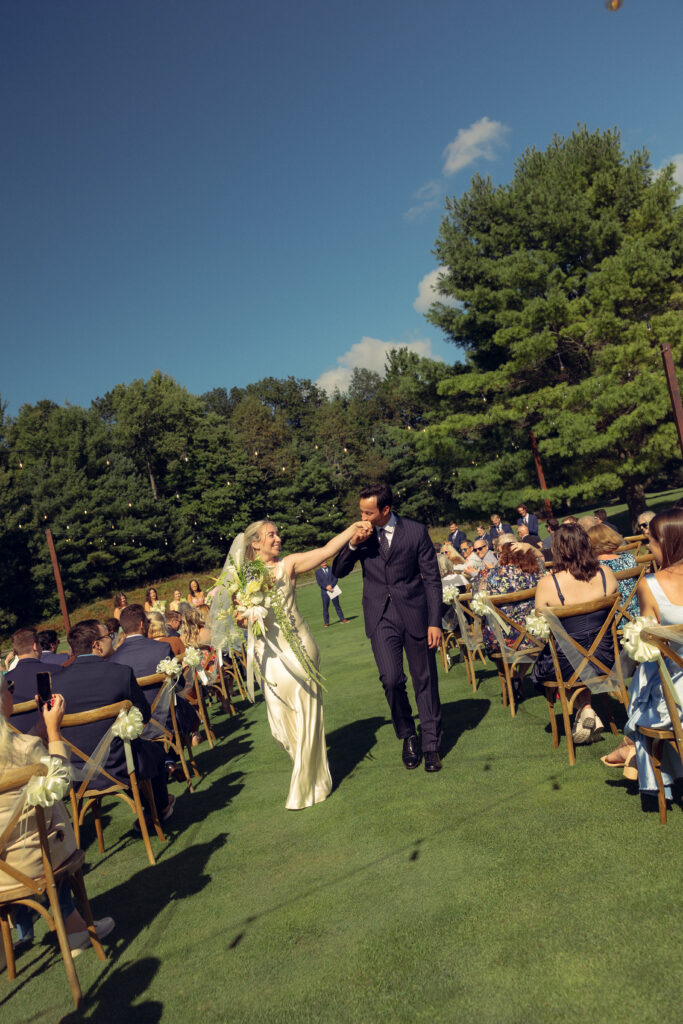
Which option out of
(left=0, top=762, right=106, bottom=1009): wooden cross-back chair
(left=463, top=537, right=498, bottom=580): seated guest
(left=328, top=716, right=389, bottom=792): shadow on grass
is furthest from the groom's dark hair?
(left=463, top=537, right=498, bottom=580): seated guest

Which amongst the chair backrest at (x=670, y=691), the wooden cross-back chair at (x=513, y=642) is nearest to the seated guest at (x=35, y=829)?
the chair backrest at (x=670, y=691)

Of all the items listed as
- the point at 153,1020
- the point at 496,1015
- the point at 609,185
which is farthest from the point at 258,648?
the point at 609,185

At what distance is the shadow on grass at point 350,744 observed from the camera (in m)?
5.91

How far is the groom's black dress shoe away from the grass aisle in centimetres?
11

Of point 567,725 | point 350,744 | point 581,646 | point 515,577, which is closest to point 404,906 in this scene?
point 567,725

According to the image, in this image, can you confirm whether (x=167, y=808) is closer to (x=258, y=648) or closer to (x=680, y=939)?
(x=258, y=648)

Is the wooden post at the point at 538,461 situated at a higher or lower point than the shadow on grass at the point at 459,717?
higher

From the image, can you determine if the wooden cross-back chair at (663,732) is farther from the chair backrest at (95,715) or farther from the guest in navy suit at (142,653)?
the guest in navy suit at (142,653)

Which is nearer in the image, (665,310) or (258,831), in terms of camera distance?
(258,831)

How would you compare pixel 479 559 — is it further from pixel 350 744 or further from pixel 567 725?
pixel 567 725

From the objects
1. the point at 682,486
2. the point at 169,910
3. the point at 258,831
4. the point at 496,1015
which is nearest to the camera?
the point at 496,1015

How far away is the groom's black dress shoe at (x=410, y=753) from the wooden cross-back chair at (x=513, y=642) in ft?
3.83

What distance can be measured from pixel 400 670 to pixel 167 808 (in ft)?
6.83

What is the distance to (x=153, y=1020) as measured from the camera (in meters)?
3.00
